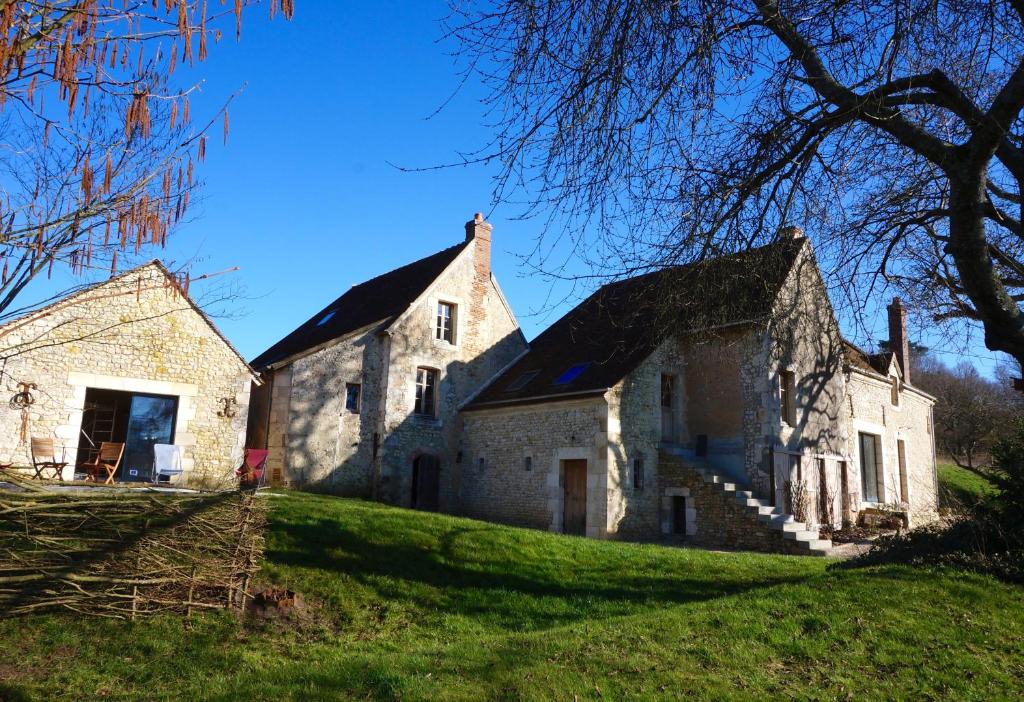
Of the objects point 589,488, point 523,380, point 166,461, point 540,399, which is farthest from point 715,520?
point 166,461

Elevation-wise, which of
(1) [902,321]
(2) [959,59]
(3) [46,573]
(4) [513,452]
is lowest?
(3) [46,573]

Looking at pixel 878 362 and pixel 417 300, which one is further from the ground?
pixel 417 300

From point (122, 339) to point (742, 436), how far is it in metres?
13.4

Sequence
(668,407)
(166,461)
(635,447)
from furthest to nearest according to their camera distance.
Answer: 1. (668,407)
2. (635,447)
3. (166,461)

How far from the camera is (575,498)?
16.9 metres

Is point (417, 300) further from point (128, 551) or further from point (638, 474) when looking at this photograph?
point (128, 551)

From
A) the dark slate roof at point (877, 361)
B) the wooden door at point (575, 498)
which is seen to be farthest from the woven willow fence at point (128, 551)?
the dark slate roof at point (877, 361)

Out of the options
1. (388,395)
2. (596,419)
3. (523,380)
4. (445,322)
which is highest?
(445,322)

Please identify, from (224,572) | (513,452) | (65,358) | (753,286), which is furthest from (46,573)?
(513,452)

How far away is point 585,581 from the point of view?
10.5 meters

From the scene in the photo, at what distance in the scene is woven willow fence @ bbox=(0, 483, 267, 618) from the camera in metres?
7.40

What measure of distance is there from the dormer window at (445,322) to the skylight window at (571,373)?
4003 millimetres

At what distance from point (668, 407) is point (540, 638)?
11.1 m

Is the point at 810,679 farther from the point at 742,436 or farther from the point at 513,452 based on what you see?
the point at 513,452
